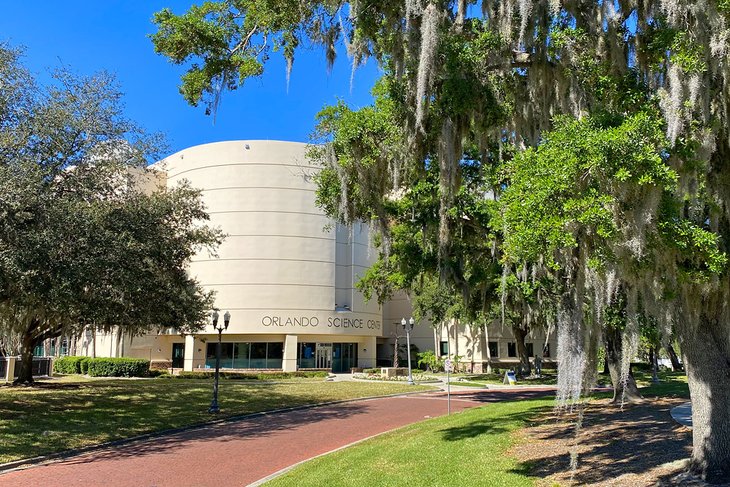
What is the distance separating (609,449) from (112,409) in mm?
16119

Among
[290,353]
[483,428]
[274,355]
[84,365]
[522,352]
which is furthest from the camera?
[274,355]

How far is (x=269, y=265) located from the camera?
44875 mm

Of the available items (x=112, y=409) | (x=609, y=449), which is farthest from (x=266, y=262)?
(x=609, y=449)

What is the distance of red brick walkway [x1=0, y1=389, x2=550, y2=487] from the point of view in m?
9.52

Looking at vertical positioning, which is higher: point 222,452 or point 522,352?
point 522,352

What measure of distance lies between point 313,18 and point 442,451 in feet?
28.4

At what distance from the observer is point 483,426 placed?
1352cm

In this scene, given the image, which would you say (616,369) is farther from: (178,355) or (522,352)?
(178,355)

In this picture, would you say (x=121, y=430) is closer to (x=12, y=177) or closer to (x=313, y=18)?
(x=12, y=177)

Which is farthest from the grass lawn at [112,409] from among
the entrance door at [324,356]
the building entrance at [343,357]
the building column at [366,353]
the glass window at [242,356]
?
the building column at [366,353]

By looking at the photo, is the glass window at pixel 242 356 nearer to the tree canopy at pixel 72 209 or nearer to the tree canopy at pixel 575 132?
the tree canopy at pixel 72 209

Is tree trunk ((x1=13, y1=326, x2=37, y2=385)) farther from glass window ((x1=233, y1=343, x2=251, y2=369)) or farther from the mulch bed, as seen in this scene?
the mulch bed

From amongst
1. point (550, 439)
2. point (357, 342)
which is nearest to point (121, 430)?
point (550, 439)

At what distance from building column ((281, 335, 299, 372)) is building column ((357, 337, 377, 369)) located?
8.25 metres
